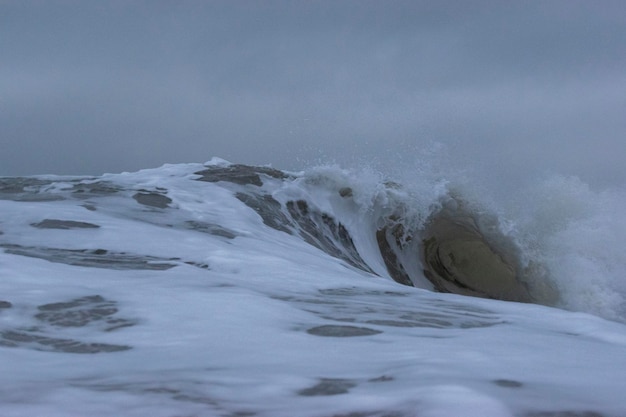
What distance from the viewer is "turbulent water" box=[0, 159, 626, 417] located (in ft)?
6.12

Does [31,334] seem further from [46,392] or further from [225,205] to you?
[225,205]

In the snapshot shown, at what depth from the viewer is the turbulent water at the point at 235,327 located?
1864mm

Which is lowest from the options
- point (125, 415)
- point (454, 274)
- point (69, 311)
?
point (125, 415)

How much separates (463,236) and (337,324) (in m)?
7.18

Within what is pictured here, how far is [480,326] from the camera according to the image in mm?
3096

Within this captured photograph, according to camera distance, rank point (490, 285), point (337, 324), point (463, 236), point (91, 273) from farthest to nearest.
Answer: point (463, 236) < point (490, 285) < point (91, 273) < point (337, 324)

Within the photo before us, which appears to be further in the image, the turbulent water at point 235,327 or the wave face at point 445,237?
the wave face at point 445,237

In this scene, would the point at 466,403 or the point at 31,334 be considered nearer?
the point at 466,403

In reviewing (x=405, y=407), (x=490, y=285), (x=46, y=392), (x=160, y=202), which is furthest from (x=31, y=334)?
(x=490, y=285)

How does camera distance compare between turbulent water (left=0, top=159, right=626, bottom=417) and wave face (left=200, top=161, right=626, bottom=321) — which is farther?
wave face (left=200, top=161, right=626, bottom=321)

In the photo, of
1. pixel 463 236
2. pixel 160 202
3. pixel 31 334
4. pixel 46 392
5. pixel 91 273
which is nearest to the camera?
pixel 46 392

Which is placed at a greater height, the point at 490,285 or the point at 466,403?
the point at 490,285

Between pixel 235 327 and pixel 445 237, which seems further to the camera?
pixel 445 237

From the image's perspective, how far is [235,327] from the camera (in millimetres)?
2881
